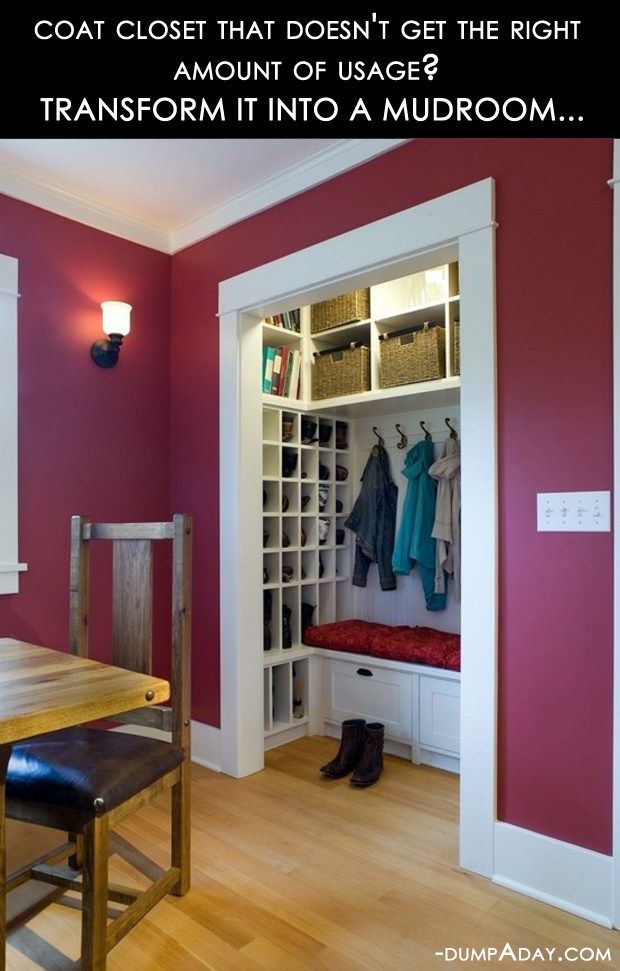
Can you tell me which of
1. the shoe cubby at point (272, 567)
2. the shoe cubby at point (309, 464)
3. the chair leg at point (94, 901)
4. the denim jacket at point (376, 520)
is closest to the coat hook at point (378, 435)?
the denim jacket at point (376, 520)

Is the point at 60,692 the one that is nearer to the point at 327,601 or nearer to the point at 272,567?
the point at 272,567

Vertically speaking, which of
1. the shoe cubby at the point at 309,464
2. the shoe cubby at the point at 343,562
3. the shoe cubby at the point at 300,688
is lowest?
the shoe cubby at the point at 300,688

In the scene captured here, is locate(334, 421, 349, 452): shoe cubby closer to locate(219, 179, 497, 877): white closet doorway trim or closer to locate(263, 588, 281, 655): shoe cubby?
locate(219, 179, 497, 877): white closet doorway trim

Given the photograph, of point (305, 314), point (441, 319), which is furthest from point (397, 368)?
point (305, 314)

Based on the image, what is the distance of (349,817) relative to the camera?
2350mm

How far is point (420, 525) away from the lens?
316 cm

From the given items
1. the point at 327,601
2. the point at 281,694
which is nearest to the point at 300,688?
the point at 281,694

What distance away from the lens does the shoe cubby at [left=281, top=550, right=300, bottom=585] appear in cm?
328

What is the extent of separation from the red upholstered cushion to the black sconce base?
165 cm

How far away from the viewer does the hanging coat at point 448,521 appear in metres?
3.03

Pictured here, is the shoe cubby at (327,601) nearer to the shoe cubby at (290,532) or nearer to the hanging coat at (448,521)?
the shoe cubby at (290,532)

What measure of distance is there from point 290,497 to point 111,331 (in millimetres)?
1189
